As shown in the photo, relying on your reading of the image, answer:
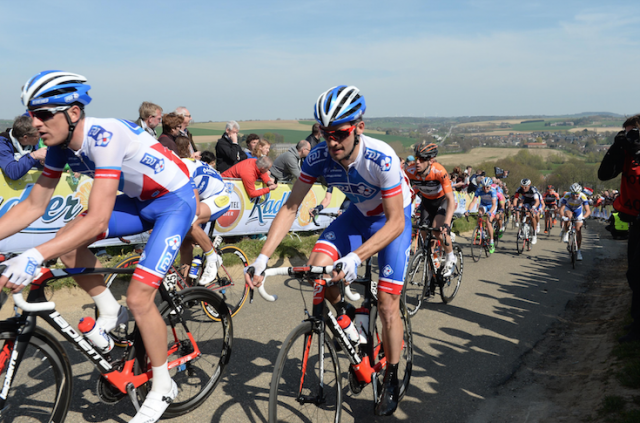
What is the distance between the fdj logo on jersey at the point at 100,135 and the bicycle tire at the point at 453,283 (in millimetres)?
5351

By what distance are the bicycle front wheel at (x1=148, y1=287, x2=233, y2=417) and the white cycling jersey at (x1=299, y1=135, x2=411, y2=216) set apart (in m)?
1.31

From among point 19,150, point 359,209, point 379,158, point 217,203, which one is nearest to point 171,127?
point 19,150

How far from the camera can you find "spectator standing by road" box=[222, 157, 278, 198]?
8.66 metres

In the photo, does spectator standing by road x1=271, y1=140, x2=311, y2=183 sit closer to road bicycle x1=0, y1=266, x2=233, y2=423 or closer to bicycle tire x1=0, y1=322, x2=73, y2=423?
road bicycle x1=0, y1=266, x2=233, y2=423

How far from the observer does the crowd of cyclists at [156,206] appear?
2771 mm

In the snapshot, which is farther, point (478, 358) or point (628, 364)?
point (478, 358)

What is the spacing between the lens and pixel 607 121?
5974 inches

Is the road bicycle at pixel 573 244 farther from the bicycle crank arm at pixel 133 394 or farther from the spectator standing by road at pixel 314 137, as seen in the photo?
the bicycle crank arm at pixel 133 394

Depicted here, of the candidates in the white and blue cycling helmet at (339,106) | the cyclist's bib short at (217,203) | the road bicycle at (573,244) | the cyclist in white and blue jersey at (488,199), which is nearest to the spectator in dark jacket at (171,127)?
the cyclist's bib short at (217,203)

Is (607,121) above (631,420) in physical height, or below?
above

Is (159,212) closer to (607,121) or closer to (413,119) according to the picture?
(413,119)

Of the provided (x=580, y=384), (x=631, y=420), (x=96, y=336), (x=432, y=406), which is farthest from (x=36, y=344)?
(x=580, y=384)

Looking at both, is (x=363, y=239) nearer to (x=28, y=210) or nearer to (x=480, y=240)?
(x=28, y=210)

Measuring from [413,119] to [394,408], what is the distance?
326ft
